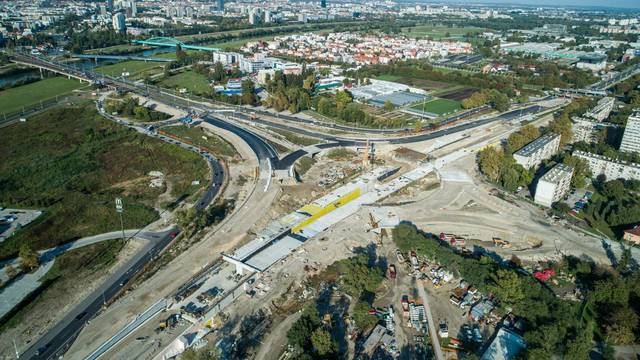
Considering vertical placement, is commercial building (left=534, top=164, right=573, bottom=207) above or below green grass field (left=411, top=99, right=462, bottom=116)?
below

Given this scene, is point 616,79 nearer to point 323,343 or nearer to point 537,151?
point 537,151

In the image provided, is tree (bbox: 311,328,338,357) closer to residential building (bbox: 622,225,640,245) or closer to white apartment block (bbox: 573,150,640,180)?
residential building (bbox: 622,225,640,245)

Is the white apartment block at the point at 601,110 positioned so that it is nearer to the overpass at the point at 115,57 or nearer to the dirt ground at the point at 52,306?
the dirt ground at the point at 52,306

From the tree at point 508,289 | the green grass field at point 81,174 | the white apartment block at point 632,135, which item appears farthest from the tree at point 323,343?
the white apartment block at point 632,135

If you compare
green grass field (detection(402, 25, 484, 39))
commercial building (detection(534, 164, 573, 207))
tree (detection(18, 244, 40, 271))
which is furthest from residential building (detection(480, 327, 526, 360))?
green grass field (detection(402, 25, 484, 39))

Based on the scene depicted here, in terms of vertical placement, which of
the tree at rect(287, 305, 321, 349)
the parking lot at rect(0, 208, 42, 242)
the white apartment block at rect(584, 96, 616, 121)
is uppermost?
the white apartment block at rect(584, 96, 616, 121)

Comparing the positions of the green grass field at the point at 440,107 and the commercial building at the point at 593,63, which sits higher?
the commercial building at the point at 593,63

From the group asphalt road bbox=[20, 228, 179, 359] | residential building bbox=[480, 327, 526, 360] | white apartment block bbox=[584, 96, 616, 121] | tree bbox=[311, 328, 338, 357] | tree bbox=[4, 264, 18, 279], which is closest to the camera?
tree bbox=[311, 328, 338, 357]
